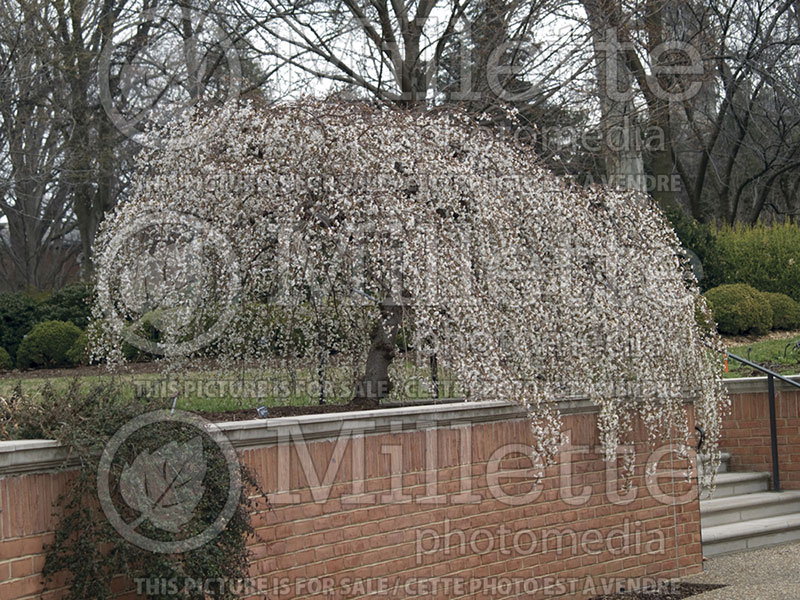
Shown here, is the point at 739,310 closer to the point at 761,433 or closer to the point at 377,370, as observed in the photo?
the point at 761,433

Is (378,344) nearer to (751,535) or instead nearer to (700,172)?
(751,535)

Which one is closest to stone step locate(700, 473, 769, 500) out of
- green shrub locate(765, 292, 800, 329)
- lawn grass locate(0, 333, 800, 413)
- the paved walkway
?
the paved walkway

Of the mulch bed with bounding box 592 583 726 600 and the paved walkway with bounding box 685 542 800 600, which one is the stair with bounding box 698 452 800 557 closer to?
the paved walkway with bounding box 685 542 800 600

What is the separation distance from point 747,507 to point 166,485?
6.16 meters

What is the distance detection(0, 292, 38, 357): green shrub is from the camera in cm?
1598

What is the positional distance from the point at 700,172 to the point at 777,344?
12551 mm

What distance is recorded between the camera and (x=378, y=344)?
26.0ft

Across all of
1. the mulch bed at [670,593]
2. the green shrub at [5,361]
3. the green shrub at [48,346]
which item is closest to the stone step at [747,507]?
the mulch bed at [670,593]

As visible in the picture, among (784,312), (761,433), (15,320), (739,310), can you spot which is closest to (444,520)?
(761,433)

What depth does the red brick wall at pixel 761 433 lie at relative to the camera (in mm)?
9172

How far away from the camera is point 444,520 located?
18.7ft

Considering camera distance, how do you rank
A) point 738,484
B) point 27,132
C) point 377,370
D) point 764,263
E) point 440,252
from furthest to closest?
point 27,132
point 764,263
point 738,484
point 377,370
point 440,252

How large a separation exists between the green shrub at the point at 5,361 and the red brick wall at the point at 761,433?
11374 millimetres

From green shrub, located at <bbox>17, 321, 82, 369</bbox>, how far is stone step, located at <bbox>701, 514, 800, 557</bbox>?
35.1 ft
